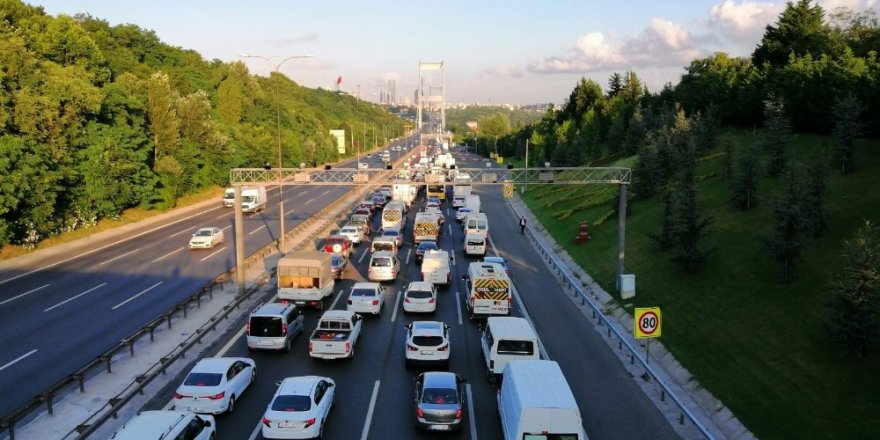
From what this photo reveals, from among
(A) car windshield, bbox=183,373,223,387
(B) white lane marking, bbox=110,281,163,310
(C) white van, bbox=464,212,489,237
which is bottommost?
(B) white lane marking, bbox=110,281,163,310

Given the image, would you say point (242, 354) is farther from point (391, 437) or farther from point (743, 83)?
point (743, 83)

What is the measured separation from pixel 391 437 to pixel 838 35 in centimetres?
7102

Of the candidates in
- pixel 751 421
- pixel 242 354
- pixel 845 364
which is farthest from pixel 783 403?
pixel 242 354

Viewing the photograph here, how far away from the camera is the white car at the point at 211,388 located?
57.2 feet

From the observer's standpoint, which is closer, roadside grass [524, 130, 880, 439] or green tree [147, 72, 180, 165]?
roadside grass [524, 130, 880, 439]

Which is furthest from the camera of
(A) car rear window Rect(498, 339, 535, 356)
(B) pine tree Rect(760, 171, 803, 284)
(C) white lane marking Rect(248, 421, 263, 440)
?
(B) pine tree Rect(760, 171, 803, 284)

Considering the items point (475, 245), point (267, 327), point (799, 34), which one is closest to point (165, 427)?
point (267, 327)

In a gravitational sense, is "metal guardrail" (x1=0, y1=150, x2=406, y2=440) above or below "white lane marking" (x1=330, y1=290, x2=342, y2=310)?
above

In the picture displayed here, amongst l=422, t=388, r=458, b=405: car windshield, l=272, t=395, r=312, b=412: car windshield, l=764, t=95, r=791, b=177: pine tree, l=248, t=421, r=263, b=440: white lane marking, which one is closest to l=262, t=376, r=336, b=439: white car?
l=272, t=395, r=312, b=412: car windshield

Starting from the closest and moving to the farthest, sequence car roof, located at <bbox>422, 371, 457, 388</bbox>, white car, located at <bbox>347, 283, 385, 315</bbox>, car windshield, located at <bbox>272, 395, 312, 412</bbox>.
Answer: car windshield, located at <bbox>272, 395, 312, 412</bbox>, car roof, located at <bbox>422, 371, 457, 388</bbox>, white car, located at <bbox>347, 283, 385, 315</bbox>

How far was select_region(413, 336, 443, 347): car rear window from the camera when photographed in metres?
22.1

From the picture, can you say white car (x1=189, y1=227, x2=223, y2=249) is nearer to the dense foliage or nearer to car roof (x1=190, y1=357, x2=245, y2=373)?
the dense foliage

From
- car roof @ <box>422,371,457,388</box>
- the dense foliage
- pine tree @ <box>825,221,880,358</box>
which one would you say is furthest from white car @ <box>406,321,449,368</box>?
the dense foliage

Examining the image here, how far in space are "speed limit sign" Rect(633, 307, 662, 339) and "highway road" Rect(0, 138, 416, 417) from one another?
19333 millimetres
